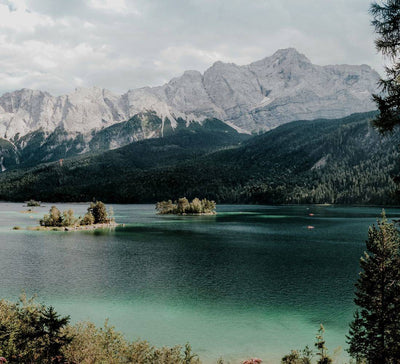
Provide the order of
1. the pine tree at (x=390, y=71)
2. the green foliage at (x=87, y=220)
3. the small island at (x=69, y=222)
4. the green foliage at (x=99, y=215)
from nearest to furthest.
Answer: the pine tree at (x=390, y=71) → the small island at (x=69, y=222) → the green foliage at (x=87, y=220) → the green foliage at (x=99, y=215)

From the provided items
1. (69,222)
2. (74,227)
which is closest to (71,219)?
(69,222)

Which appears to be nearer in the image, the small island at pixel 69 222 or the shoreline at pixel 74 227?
the shoreline at pixel 74 227

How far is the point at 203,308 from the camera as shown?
5622 cm

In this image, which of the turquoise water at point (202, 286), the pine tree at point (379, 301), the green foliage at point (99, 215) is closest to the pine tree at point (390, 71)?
the pine tree at point (379, 301)

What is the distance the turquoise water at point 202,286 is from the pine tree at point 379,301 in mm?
8948

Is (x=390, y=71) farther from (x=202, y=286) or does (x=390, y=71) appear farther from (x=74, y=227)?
(x=74, y=227)

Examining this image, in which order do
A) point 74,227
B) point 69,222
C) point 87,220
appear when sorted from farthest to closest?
1. point 87,220
2. point 69,222
3. point 74,227

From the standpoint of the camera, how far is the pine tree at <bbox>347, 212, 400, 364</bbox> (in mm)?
32906

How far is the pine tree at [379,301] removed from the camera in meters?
32.9

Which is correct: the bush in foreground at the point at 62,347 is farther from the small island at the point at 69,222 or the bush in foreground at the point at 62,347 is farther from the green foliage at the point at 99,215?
the green foliage at the point at 99,215

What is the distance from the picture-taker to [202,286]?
69.8 meters

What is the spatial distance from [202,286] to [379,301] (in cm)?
3982

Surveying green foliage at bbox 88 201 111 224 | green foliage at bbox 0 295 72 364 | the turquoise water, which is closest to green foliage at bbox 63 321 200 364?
green foliage at bbox 0 295 72 364

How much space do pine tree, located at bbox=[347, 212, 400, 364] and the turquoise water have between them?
29.4ft
